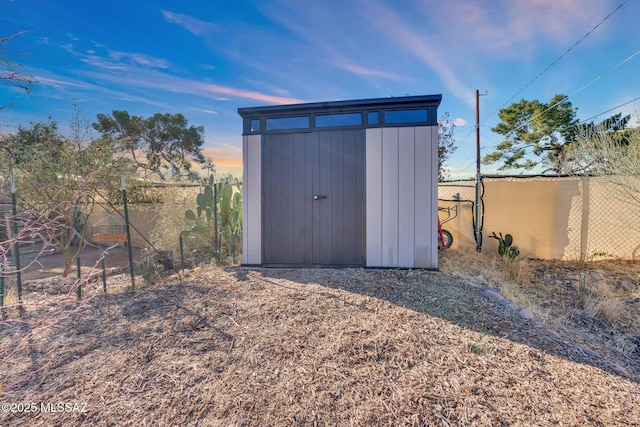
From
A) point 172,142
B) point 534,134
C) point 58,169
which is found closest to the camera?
point 58,169

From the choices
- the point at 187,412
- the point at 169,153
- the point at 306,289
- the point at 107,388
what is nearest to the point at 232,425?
the point at 187,412

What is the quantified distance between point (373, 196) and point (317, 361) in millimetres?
2499

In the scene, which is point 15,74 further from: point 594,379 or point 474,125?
point 474,125

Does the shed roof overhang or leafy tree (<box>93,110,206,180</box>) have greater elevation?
leafy tree (<box>93,110,206,180</box>)

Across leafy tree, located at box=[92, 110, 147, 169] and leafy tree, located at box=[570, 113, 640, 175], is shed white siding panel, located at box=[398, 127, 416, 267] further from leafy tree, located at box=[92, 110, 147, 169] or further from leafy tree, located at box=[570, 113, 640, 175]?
leafy tree, located at box=[92, 110, 147, 169]

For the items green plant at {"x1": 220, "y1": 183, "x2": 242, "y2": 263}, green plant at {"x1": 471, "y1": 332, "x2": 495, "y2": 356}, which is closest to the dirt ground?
green plant at {"x1": 471, "y1": 332, "x2": 495, "y2": 356}

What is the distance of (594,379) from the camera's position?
4.89 feet

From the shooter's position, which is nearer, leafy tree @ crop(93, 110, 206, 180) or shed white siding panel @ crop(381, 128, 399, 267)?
shed white siding panel @ crop(381, 128, 399, 267)

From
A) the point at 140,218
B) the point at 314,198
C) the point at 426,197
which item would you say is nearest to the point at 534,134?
the point at 426,197

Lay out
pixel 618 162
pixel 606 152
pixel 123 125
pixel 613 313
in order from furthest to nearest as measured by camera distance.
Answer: pixel 123 125 → pixel 606 152 → pixel 618 162 → pixel 613 313

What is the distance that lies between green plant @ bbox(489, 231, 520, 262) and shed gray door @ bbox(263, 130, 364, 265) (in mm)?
2644

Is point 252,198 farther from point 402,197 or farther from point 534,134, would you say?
point 534,134

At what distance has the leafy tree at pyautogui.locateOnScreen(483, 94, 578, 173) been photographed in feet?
30.4

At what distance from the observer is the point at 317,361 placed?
1600mm
